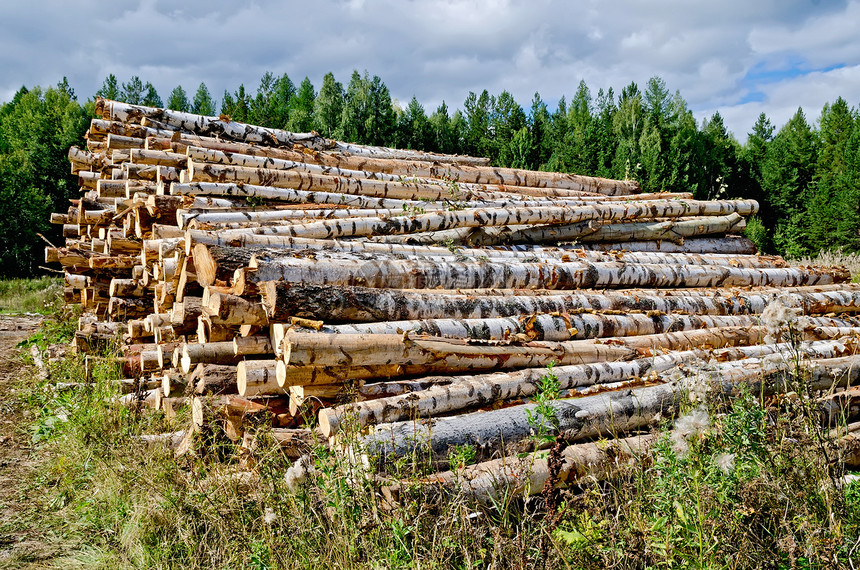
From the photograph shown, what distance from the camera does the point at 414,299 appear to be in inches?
169

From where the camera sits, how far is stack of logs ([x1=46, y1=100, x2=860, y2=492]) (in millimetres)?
Answer: 3619

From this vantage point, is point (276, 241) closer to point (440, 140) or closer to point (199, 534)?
point (199, 534)

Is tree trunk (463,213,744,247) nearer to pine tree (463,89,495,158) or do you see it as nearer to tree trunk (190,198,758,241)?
tree trunk (190,198,758,241)

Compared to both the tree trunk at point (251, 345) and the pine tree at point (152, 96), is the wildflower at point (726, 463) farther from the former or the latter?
the pine tree at point (152, 96)

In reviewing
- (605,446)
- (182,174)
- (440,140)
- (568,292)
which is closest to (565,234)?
(568,292)

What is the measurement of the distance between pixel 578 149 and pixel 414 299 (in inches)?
893

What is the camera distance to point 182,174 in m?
6.45

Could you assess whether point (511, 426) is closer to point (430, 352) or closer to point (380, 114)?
point (430, 352)

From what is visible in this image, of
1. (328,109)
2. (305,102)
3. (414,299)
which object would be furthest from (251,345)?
(305,102)

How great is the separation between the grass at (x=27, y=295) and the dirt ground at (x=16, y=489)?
684cm

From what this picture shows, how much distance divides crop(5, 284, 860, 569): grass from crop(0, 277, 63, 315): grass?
11547mm

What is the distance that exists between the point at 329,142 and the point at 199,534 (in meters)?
6.51

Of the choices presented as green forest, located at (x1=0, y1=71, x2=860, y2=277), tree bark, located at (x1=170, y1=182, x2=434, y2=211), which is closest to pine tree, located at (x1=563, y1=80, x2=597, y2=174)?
green forest, located at (x1=0, y1=71, x2=860, y2=277)

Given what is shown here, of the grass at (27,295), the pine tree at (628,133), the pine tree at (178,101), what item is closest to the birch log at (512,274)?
the grass at (27,295)
